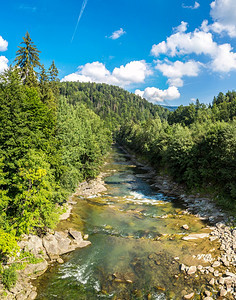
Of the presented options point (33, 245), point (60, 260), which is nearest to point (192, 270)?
point (60, 260)

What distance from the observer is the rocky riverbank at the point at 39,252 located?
15041 millimetres

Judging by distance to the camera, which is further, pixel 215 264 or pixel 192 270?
pixel 215 264

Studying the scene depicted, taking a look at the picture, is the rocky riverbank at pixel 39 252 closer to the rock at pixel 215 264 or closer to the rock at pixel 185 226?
the rock at pixel 185 226

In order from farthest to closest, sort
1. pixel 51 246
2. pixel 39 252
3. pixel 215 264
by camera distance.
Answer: pixel 51 246 < pixel 39 252 < pixel 215 264

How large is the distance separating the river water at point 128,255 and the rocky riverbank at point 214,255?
0.55 m

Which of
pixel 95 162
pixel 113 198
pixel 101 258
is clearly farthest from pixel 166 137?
pixel 101 258

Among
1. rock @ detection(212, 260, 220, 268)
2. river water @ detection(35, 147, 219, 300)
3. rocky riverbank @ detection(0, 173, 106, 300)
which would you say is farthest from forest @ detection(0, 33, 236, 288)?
rock @ detection(212, 260, 220, 268)

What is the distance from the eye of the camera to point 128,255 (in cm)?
2031

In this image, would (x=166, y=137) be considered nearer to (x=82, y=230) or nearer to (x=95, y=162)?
(x=95, y=162)

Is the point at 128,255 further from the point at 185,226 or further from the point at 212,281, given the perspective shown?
the point at 185,226

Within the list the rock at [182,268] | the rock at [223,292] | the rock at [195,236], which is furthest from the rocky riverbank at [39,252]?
the rock at [223,292]

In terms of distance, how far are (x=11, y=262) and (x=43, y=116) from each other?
1816 centimetres

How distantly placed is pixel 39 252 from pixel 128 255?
331 inches

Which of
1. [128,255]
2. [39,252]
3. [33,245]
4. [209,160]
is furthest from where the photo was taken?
[209,160]
